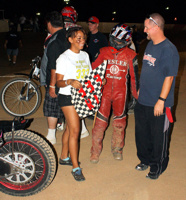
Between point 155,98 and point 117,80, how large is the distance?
0.62m

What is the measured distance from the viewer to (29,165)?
9.79ft

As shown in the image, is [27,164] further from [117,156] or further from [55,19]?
[55,19]

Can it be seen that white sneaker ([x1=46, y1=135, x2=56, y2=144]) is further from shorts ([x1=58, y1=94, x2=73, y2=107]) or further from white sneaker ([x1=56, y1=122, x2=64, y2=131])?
shorts ([x1=58, y1=94, x2=73, y2=107])

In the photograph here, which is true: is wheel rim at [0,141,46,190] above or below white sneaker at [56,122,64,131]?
above

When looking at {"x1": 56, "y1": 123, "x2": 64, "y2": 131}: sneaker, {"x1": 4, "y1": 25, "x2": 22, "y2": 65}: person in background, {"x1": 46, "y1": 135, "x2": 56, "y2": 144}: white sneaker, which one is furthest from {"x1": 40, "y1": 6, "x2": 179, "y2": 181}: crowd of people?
{"x1": 4, "y1": 25, "x2": 22, "y2": 65}: person in background

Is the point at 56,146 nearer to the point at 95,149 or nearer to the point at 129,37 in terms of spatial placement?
the point at 95,149

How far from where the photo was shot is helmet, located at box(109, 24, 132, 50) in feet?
11.4

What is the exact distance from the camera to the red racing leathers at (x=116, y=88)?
3.61 m

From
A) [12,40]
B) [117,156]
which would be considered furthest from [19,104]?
[12,40]

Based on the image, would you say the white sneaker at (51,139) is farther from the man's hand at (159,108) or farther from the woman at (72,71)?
the man's hand at (159,108)

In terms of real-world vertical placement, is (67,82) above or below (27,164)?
above

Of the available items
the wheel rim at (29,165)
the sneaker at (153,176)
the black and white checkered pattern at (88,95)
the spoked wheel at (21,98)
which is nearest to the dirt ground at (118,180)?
the sneaker at (153,176)

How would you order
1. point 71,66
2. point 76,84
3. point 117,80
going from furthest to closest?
point 117,80 < point 71,66 < point 76,84

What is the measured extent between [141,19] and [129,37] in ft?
218
